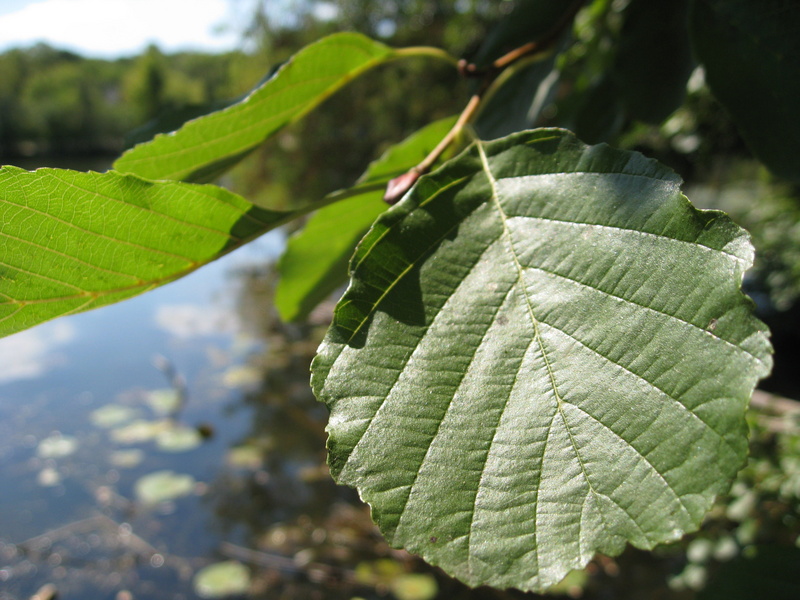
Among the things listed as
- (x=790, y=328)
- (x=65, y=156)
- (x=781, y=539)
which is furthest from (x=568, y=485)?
(x=65, y=156)

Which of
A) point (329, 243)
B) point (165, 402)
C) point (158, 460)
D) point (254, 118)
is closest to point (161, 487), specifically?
point (158, 460)

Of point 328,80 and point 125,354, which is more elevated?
point 328,80

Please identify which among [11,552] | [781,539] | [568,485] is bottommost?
[11,552]

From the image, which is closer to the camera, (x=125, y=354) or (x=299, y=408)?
(x=299, y=408)

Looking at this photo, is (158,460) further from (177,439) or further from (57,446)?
(57,446)

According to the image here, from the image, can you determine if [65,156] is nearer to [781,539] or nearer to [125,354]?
[125,354]

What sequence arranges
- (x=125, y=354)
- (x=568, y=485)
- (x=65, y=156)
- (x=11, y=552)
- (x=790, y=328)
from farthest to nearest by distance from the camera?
(x=65, y=156) < (x=125, y=354) < (x=790, y=328) < (x=11, y=552) < (x=568, y=485)

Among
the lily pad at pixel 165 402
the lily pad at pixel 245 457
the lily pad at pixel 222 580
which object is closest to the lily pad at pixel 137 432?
the lily pad at pixel 165 402

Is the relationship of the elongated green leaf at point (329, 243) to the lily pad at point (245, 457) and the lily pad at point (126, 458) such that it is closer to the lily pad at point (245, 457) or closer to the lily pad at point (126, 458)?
the lily pad at point (245, 457)
